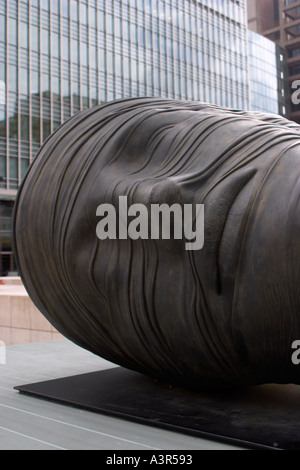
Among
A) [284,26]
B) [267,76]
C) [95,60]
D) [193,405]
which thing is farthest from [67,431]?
[284,26]

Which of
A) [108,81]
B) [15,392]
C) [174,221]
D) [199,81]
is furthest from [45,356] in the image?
[199,81]

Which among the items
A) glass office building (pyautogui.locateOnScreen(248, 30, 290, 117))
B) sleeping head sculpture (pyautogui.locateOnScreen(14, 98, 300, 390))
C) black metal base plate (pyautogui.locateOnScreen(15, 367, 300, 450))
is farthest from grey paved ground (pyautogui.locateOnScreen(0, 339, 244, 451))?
glass office building (pyautogui.locateOnScreen(248, 30, 290, 117))

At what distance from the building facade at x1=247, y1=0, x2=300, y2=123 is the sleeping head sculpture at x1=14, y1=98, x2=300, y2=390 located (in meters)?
60.7

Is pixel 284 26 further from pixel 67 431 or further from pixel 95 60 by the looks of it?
pixel 67 431

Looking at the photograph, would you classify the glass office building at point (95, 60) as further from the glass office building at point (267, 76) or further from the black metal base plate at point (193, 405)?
the black metal base plate at point (193, 405)

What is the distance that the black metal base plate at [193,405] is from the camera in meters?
3.56

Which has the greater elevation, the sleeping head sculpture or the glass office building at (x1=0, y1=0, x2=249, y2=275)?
the glass office building at (x1=0, y1=0, x2=249, y2=275)

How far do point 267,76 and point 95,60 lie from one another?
27155mm

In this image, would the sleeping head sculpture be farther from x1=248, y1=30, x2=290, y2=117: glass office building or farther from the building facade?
the building facade

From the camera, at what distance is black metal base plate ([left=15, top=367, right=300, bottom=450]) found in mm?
3562

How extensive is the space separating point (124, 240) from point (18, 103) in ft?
108

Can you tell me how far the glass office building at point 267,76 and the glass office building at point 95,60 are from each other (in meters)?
5.03

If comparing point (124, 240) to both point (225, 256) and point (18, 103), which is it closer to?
point (225, 256)

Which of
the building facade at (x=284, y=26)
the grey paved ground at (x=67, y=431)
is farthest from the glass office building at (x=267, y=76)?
the grey paved ground at (x=67, y=431)
